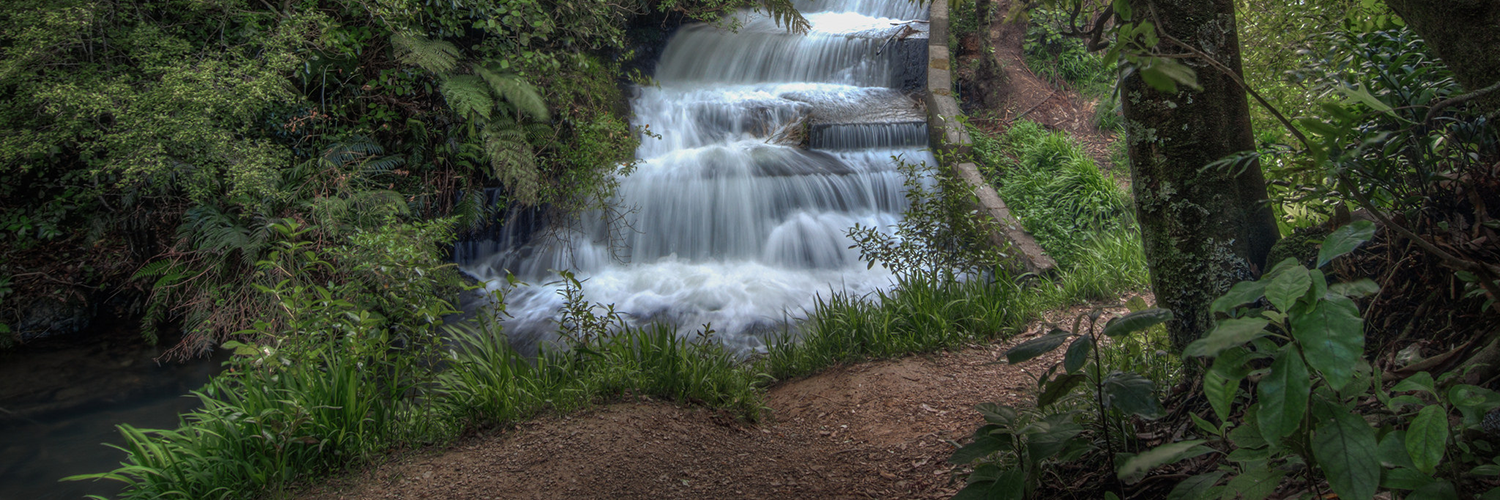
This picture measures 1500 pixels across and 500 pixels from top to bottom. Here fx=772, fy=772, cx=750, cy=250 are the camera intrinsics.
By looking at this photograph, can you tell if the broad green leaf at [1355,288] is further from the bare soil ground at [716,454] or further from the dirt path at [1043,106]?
the dirt path at [1043,106]

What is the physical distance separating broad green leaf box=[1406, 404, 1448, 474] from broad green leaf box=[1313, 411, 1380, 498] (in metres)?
0.06

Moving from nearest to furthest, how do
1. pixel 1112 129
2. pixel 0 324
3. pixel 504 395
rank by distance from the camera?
pixel 504 395, pixel 0 324, pixel 1112 129

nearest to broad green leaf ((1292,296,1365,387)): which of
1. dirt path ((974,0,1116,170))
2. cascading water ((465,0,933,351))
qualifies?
cascading water ((465,0,933,351))

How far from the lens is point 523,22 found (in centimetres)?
772

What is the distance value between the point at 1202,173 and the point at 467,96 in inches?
240

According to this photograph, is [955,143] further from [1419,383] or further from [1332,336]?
[1332,336]

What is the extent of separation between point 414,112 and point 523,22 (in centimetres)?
139

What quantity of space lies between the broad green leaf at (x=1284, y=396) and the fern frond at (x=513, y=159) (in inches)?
261

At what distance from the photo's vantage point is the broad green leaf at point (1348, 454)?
52.2 inches

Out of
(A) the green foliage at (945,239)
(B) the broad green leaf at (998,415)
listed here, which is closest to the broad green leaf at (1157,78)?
(B) the broad green leaf at (998,415)

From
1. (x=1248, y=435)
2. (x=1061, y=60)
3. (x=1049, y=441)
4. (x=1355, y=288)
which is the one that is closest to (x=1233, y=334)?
(x=1355, y=288)

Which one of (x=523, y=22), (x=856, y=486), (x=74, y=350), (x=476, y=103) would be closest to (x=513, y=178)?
(x=476, y=103)

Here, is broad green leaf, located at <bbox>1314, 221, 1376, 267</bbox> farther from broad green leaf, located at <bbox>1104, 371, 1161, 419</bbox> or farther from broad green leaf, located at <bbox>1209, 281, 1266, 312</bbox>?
broad green leaf, located at <bbox>1104, 371, 1161, 419</bbox>

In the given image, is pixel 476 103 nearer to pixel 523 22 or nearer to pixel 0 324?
pixel 523 22
